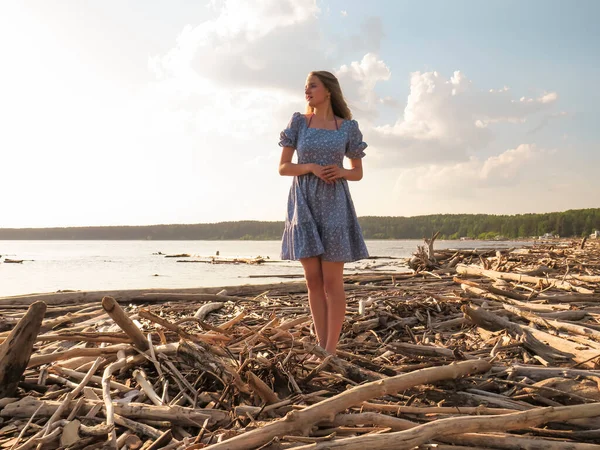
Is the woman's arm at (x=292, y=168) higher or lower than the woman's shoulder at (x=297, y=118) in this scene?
lower

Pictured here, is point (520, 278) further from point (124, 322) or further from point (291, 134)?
point (124, 322)

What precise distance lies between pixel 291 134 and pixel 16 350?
2.53 meters

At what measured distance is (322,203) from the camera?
4.07 m

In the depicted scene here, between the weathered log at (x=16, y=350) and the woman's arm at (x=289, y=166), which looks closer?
the weathered log at (x=16, y=350)

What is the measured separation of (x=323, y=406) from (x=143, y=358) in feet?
4.86

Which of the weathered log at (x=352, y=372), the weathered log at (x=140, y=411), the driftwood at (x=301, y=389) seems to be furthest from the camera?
the weathered log at (x=352, y=372)

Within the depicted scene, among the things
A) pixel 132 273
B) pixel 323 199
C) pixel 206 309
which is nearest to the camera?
pixel 323 199

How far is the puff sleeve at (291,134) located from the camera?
423 centimetres

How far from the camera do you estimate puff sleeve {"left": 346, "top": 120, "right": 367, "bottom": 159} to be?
4.25 meters

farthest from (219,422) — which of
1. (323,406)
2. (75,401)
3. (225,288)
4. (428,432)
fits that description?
(225,288)

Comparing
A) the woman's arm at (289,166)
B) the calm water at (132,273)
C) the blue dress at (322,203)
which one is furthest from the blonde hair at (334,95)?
the calm water at (132,273)

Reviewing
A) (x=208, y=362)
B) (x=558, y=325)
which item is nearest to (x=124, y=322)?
(x=208, y=362)

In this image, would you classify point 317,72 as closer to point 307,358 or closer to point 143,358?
point 307,358

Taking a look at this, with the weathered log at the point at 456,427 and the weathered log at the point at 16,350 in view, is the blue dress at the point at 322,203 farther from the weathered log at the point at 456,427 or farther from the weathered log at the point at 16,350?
the weathered log at the point at 16,350
